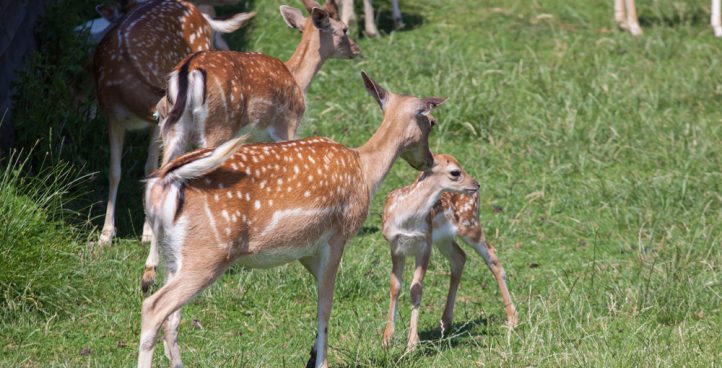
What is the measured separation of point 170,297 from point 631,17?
9211mm

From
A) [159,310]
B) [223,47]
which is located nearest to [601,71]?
[223,47]

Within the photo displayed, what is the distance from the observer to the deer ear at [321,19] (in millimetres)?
8430

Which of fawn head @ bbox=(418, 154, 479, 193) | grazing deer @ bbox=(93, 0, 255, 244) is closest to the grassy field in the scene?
grazing deer @ bbox=(93, 0, 255, 244)

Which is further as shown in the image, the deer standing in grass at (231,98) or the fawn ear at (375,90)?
the deer standing in grass at (231,98)

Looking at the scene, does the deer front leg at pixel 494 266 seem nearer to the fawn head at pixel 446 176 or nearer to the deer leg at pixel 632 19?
the fawn head at pixel 446 176

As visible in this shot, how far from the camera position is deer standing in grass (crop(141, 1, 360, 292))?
7.08 meters

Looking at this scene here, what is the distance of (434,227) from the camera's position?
6922mm

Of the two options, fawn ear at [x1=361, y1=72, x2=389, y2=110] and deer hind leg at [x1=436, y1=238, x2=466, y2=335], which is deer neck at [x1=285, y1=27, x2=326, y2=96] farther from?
fawn ear at [x1=361, y1=72, x2=389, y2=110]

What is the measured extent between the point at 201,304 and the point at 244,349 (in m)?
0.88

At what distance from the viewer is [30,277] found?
21.6ft

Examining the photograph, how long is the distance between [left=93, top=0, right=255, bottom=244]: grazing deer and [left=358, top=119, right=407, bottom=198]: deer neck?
2.04 metres

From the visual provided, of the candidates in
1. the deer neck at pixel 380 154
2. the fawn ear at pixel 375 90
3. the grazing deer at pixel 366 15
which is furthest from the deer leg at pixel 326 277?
the grazing deer at pixel 366 15

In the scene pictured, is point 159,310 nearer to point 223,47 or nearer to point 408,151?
point 408,151

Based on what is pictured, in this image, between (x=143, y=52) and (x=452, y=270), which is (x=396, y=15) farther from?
(x=452, y=270)
